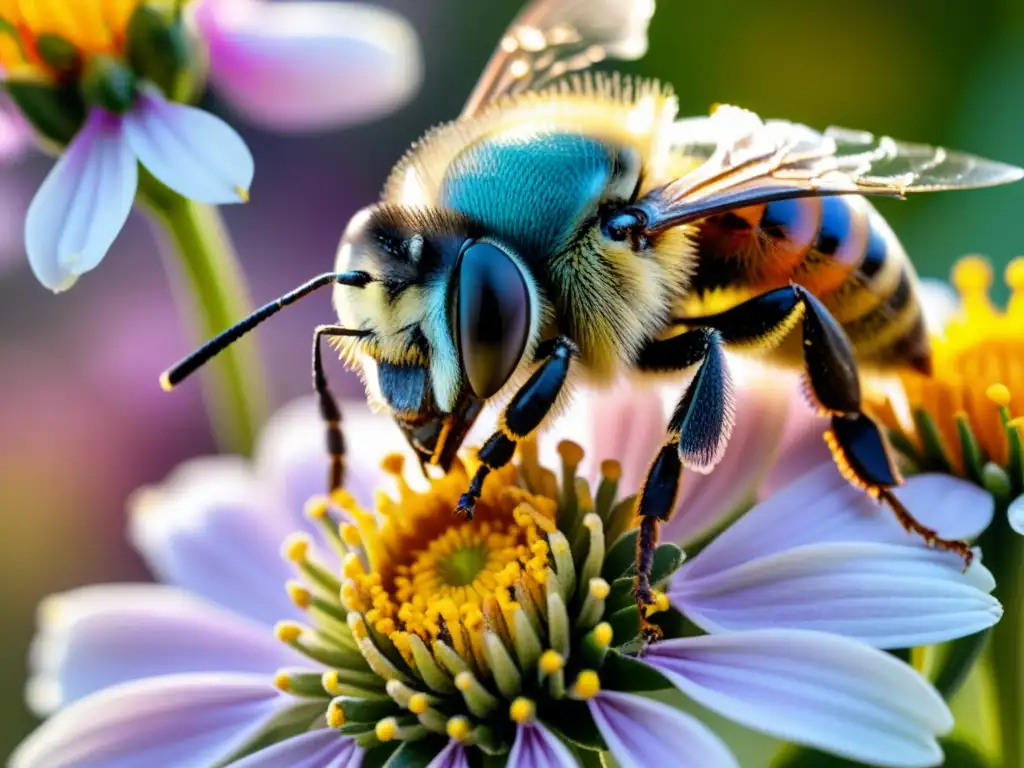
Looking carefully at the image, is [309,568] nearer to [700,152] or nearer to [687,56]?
[700,152]

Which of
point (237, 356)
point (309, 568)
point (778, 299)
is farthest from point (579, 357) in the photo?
point (237, 356)

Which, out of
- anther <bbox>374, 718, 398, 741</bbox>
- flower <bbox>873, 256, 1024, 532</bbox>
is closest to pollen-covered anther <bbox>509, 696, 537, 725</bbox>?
anther <bbox>374, 718, 398, 741</bbox>

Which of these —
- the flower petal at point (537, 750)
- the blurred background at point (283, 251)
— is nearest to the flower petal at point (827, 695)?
the flower petal at point (537, 750)

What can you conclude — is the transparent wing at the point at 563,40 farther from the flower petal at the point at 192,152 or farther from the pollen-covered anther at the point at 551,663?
the pollen-covered anther at the point at 551,663

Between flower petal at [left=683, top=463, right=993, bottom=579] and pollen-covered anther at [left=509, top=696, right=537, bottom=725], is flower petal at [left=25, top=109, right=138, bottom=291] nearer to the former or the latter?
pollen-covered anther at [left=509, top=696, right=537, bottom=725]

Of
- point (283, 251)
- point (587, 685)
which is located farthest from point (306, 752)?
point (283, 251)
